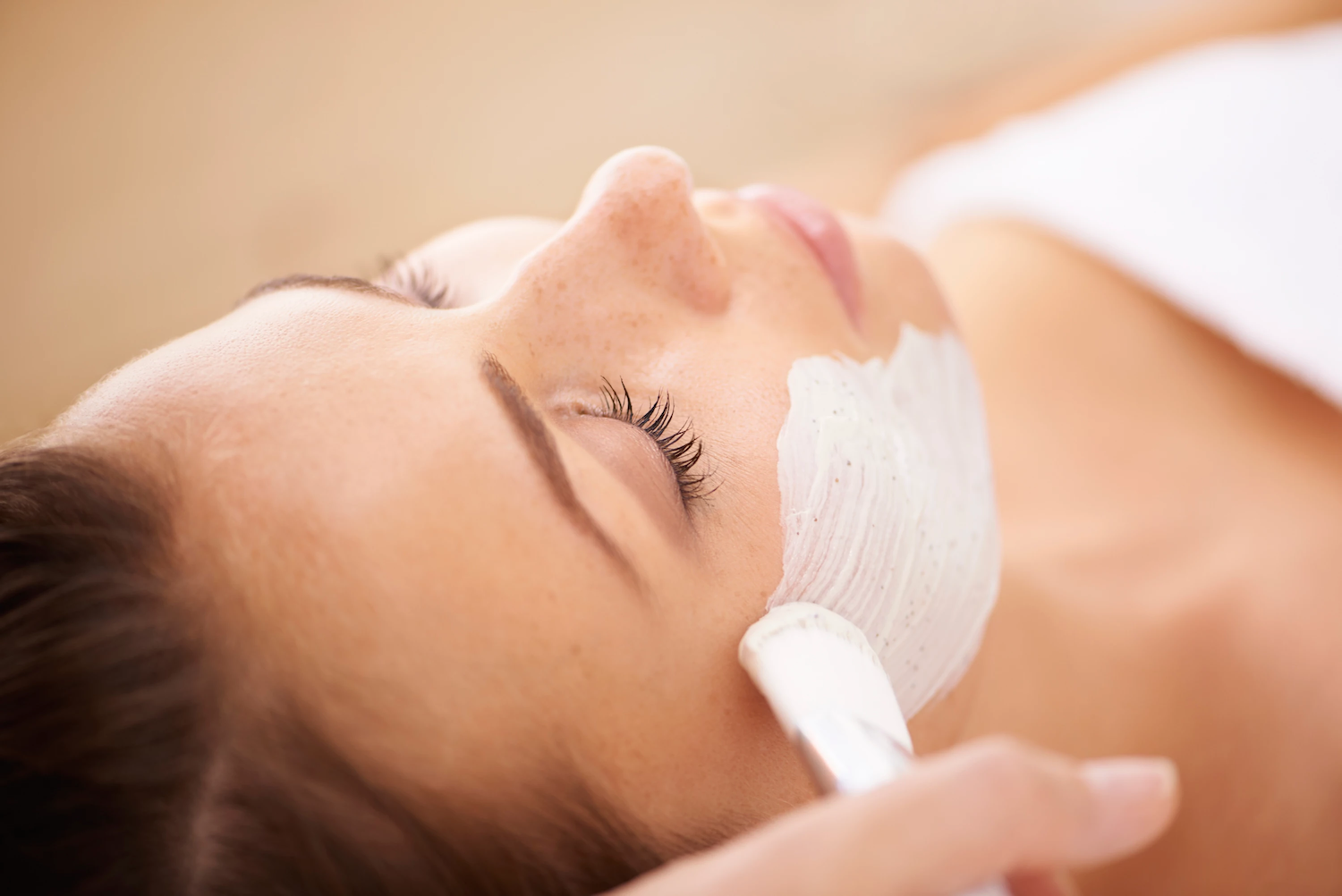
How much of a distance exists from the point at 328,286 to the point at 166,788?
1.03 ft

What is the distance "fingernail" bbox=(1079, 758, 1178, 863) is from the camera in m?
0.37

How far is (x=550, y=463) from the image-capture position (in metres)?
0.51

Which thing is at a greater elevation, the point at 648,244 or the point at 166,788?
the point at 648,244

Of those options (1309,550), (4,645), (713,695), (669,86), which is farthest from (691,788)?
(669,86)

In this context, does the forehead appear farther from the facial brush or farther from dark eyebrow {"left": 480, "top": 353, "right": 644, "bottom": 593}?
the facial brush

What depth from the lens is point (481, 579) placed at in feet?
1.58

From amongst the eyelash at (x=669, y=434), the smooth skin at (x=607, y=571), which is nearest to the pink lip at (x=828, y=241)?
the smooth skin at (x=607, y=571)

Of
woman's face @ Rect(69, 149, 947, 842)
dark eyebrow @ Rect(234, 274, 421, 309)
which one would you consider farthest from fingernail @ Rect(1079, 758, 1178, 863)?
dark eyebrow @ Rect(234, 274, 421, 309)

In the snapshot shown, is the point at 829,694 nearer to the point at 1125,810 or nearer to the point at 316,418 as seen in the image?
the point at 1125,810

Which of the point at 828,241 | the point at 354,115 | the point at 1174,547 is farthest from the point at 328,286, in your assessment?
the point at 354,115

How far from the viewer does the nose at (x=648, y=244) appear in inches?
24.9

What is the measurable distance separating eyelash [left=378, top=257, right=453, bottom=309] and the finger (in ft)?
1.48

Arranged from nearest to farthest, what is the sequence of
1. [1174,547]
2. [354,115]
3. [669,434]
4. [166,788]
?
[166,788], [669,434], [1174,547], [354,115]

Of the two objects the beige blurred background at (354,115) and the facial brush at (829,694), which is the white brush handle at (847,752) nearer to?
the facial brush at (829,694)
